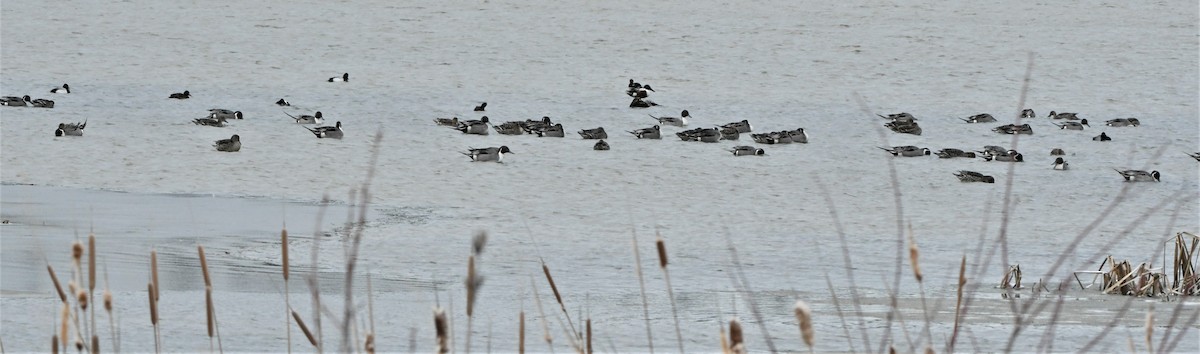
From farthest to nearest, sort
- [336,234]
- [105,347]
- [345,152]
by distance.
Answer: [345,152], [336,234], [105,347]

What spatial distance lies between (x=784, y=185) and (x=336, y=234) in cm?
445

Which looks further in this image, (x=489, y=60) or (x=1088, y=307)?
(x=489, y=60)

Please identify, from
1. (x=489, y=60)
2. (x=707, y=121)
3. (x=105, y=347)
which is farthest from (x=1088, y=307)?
(x=489, y=60)

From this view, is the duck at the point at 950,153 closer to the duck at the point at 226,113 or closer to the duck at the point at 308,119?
the duck at the point at 308,119

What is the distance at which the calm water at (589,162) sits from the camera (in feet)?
20.1

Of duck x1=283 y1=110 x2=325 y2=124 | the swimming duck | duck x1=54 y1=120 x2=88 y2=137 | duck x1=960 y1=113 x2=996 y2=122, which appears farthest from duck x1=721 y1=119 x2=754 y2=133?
duck x1=54 y1=120 x2=88 y2=137

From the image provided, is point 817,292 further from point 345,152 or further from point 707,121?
point 707,121

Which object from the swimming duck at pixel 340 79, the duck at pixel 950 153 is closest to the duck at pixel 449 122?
the swimming duck at pixel 340 79

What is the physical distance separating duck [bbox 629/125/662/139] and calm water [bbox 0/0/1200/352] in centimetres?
9

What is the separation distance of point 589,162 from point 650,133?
6.07ft

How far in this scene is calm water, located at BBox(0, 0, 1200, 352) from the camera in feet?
20.1

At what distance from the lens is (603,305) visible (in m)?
6.29

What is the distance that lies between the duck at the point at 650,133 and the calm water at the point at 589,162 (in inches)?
3.5

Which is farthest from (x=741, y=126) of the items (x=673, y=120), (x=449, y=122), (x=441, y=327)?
(x=441, y=327)
